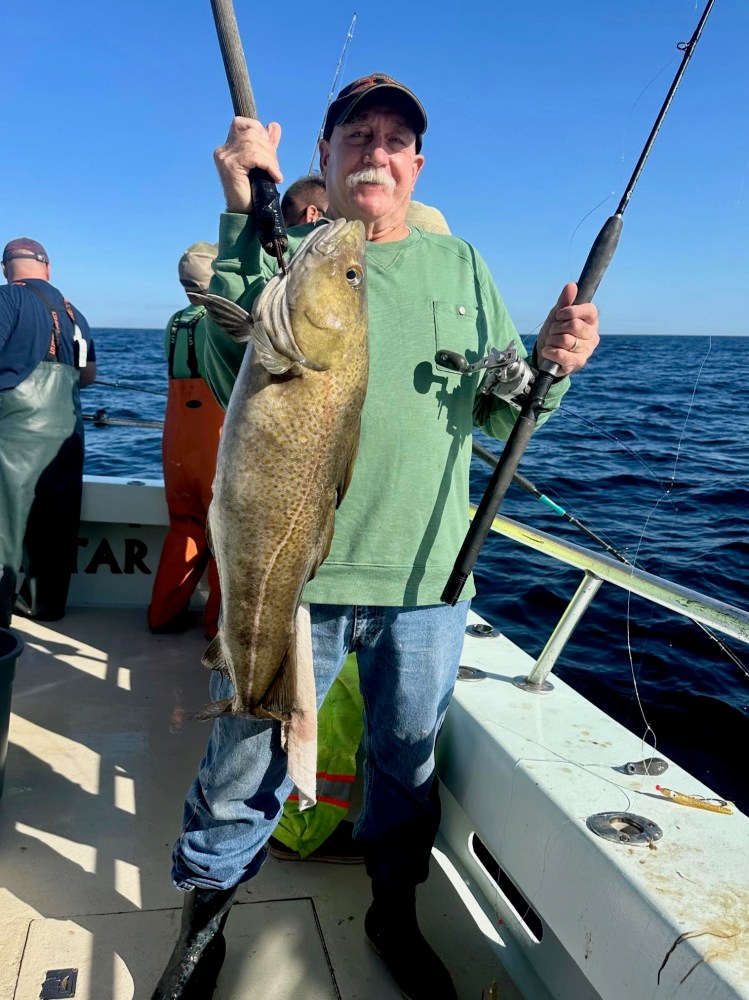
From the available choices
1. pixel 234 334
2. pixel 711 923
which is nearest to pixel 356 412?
pixel 234 334

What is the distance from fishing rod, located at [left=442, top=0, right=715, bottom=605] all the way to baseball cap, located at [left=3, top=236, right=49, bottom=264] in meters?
4.12

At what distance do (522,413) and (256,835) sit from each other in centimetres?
148

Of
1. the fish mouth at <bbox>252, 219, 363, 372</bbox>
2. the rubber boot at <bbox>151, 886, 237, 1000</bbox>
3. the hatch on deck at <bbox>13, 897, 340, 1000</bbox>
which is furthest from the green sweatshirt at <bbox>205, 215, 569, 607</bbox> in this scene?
the hatch on deck at <bbox>13, 897, 340, 1000</bbox>

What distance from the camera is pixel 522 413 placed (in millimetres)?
2295

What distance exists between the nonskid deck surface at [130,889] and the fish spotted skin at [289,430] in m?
1.07

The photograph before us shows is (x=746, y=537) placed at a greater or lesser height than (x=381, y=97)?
lesser

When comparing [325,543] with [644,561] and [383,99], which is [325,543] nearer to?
[383,99]

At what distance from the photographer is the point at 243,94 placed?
213 centimetres

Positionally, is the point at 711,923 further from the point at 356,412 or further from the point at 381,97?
the point at 381,97

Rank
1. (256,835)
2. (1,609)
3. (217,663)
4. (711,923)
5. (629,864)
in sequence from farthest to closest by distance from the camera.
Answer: (1,609) → (256,835) → (217,663) → (629,864) → (711,923)

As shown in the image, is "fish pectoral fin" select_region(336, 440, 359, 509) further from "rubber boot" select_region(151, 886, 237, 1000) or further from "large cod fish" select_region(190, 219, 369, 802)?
"rubber boot" select_region(151, 886, 237, 1000)

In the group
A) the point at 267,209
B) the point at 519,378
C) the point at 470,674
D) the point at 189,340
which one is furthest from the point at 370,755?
the point at 189,340

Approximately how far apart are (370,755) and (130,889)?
108cm

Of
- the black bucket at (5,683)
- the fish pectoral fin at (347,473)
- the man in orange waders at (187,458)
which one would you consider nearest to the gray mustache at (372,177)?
the fish pectoral fin at (347,473)
